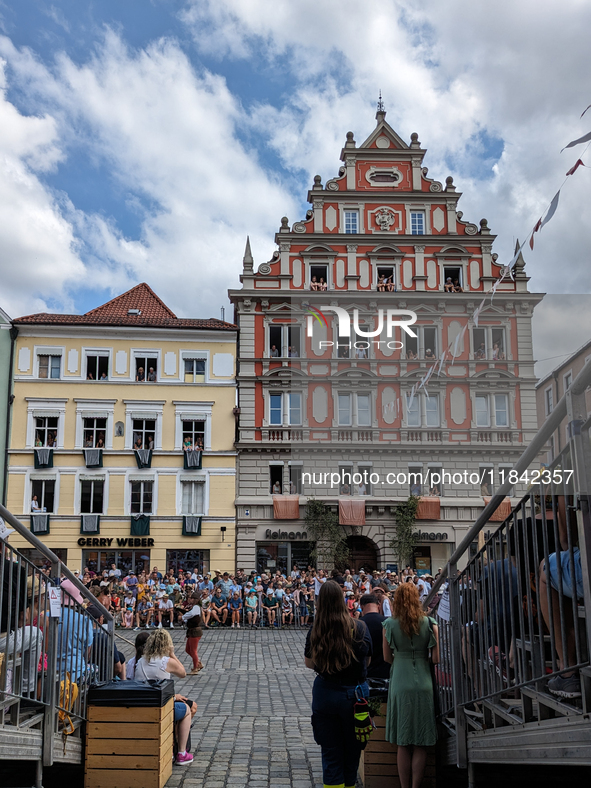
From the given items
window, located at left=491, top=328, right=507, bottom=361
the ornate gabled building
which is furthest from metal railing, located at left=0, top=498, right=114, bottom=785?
window, located at left=491, top=328, right=507, bottom=361

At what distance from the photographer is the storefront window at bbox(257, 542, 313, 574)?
34.2m

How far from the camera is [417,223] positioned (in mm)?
37062

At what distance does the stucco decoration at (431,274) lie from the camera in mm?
36000

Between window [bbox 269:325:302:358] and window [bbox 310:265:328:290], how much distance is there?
2.28 metres

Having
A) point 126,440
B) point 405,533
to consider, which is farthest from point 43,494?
point 405,533

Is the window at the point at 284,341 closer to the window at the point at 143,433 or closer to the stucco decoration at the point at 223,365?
the stucco decoration at the point at 223,365

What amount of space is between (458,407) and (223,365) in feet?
35.5

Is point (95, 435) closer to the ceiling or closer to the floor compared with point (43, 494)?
closer to the ceiling

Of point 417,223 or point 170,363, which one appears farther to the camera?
point 417,223

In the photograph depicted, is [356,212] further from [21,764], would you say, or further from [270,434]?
[21,764]

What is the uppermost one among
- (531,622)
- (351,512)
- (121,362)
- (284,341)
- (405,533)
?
(284,341)

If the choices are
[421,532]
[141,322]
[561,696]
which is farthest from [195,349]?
[561,696]

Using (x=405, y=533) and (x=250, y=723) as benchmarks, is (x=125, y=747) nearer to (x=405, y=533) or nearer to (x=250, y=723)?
(x=250, y=723)

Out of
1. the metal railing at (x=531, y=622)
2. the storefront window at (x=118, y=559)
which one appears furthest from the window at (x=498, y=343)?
the metal railing at (x=531, y=622)
